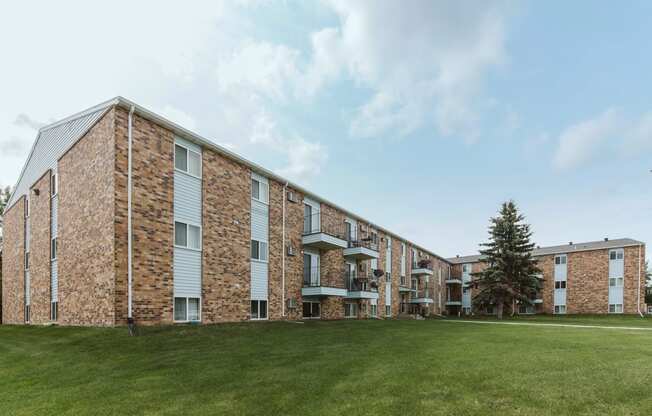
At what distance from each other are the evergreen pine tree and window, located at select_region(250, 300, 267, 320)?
24640 millimetres

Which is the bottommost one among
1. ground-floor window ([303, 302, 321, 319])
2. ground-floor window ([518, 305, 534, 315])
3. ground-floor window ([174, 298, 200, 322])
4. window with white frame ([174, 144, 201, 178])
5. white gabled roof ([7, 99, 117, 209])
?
ground-floor window ([518, 305, 534, 315])

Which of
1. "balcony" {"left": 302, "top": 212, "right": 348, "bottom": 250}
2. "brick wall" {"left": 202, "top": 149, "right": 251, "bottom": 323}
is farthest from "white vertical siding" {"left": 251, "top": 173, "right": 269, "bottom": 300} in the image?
"balcony" {"left": 302, "top": 212, "right": 348, "bottom": 250}

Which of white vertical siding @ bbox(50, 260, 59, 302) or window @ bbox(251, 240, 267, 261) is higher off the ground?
window @ bbox(251, 240, 267, 261)

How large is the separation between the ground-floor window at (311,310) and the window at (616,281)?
106ft

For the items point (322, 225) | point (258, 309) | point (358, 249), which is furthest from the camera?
point (358, 249)

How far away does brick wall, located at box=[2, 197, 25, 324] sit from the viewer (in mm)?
19266

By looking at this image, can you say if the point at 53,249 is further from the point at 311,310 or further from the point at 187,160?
the point at 311,310

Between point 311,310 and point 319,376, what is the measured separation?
47.3ft

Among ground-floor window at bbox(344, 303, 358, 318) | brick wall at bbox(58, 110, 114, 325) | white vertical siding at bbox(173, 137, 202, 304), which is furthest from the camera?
ground-floor window at bbox(344, 303, 358, 318)

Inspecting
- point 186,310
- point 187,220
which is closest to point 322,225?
point 187,220

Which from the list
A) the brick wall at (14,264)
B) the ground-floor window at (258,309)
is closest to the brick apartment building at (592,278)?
the ground-floor window at (258,309)

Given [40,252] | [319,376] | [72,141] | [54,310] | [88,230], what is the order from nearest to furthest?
[319,376]
[88,230]
[72,141]
[54,310]
[40,252]

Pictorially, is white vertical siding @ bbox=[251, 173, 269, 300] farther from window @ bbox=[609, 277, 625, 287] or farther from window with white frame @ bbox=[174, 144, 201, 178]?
window @ bbox=[609, 277, 625, 287]

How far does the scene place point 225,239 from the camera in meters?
15.1
